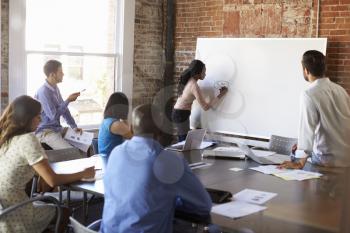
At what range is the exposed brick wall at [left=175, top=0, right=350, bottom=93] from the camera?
5777 mm

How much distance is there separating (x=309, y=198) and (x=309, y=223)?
19.4 inches

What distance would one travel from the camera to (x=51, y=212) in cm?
314

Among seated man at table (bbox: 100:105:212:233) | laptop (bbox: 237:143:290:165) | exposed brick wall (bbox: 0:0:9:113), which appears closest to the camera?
seated man at table (bbox: 100:105:212:233)

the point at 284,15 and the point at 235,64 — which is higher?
the point at 284,15

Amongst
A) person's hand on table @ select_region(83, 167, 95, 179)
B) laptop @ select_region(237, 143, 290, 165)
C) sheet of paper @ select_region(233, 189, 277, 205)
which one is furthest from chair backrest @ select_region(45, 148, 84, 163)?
sheet of paper @ select_region(233, 189, 277, 205)

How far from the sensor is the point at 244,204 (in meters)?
2.74

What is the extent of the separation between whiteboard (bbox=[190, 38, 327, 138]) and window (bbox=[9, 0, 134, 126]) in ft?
4.06

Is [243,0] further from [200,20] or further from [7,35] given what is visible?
[7,35]

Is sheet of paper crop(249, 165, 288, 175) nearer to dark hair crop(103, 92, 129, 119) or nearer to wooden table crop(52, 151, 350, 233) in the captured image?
wooden table crop(52, 151, 350, 233)

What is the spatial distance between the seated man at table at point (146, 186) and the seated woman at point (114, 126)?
1531 mm

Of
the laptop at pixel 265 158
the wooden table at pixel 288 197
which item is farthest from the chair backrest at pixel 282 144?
the wooden table at pixel 288 197

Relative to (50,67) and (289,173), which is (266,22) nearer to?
(50,67)

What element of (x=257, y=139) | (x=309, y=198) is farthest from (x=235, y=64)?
(x=309, y=198)

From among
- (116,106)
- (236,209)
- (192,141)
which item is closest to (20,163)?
(116,106)
